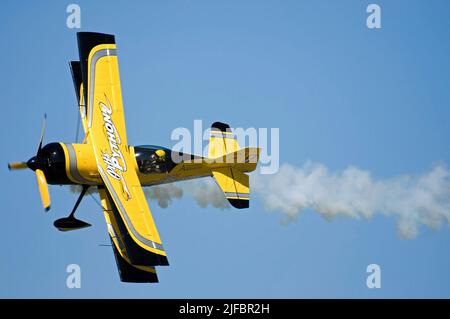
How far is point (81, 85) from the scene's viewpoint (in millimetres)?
40375

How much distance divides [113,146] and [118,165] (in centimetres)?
73

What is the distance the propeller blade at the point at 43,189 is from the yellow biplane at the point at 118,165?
0.10ft

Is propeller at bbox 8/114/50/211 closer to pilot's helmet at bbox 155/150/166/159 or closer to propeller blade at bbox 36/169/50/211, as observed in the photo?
propeller blade at bbox 36/169/50/211

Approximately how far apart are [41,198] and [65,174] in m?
1.40

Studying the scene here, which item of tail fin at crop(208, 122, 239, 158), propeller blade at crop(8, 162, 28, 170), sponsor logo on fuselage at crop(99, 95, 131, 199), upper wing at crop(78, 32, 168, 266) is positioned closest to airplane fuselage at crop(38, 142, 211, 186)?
upper wing at crop(78, 32, 168, 266)

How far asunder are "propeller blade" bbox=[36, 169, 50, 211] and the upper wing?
71.4 inches

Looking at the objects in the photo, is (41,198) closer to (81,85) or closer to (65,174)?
(65,174)

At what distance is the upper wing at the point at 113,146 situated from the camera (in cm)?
3597

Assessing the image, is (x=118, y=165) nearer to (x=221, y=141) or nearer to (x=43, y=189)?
→ (x=43, y=189)

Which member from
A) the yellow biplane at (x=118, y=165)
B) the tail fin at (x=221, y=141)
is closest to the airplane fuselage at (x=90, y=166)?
the yellow biplane at (x=118, y=165)

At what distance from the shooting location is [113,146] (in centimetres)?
3741

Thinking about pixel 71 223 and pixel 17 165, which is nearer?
pixel 17 165

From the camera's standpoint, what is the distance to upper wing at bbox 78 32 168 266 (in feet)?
118

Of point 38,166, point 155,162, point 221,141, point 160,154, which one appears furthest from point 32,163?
point 221,141
